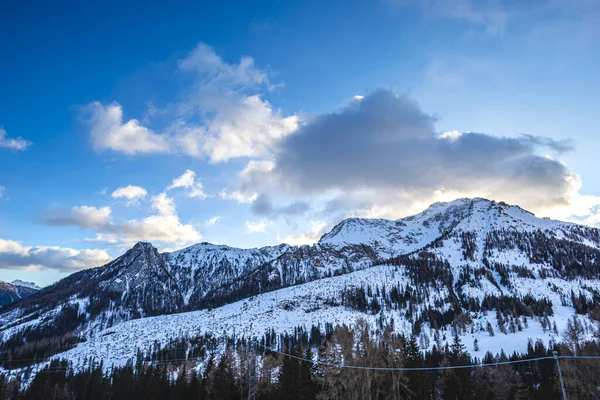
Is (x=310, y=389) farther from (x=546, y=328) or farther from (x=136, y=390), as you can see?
(x=546, y=328)

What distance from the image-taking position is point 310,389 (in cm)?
6500

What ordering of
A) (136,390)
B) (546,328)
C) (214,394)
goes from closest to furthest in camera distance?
1. (214,394)
2. (136,390)
3. (546,328)

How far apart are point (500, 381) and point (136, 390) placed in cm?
7879

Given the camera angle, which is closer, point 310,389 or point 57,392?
point 310,389

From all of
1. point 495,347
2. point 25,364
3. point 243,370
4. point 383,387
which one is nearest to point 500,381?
point 383,387

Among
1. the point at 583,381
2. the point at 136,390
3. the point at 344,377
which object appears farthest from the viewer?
the point at 136,390

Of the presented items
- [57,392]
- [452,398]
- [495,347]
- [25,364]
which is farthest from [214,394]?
[25,364]

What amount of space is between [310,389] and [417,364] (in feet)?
61.0

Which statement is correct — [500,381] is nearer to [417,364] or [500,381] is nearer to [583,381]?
[583,381]

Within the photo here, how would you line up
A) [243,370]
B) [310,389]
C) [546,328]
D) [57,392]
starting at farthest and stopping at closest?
[546,328], [57,392], [243,370], [310,389]

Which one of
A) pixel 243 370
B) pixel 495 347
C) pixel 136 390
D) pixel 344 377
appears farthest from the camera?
pixel 495 347

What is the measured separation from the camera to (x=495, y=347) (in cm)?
17338

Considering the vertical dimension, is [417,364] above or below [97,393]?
above

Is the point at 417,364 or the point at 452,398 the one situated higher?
the point at 417,364
